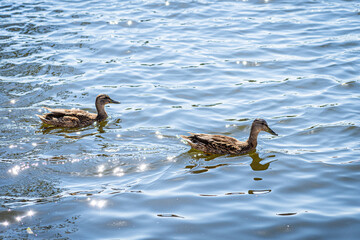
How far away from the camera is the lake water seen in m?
7.12

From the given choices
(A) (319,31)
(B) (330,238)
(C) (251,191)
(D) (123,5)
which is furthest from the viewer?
(D) (123,5)

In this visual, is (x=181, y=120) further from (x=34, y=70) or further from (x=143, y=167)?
(x=34, y=70)

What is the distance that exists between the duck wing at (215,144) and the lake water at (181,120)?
200 mm

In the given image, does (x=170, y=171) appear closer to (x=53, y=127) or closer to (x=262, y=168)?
(x=262, y=168)

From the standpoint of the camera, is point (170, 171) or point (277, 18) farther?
point (277, 18)

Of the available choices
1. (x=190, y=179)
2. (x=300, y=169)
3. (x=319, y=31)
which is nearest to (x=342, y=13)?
(x=319, y=31)

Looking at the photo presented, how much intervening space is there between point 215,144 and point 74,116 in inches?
144

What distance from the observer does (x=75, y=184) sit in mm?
8195

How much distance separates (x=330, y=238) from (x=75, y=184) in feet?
14.2

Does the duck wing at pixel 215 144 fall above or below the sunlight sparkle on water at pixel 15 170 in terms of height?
above

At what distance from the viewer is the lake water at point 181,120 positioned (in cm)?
712

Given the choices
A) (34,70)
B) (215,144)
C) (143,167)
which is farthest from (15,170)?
(34,70)

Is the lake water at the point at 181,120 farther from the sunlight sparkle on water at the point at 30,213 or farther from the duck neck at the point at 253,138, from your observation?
the duck neck at the point at 253,138

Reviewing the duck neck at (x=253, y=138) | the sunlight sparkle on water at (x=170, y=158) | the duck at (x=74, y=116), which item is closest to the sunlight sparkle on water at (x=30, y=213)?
the sunlight sparkle on water at (x=170, y=158)
